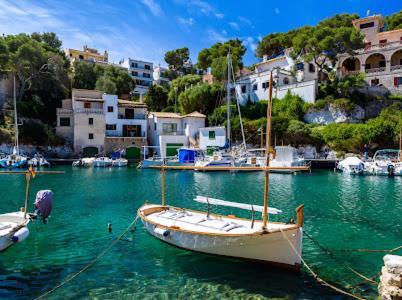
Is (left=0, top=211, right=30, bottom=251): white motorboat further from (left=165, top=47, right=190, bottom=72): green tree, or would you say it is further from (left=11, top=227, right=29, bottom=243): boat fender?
(left=165, top=47, right=190, bottom=72): green tree

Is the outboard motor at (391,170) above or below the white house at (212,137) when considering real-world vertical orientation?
below

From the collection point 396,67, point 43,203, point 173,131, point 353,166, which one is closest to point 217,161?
point 353,166

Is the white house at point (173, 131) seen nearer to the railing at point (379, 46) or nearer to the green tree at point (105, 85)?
the green tree at point (105, 85)

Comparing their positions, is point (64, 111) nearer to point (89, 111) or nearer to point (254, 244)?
point (89, 111)

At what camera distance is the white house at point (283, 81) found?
5866 centimetres

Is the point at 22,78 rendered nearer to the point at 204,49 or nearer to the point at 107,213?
the point at 204,49

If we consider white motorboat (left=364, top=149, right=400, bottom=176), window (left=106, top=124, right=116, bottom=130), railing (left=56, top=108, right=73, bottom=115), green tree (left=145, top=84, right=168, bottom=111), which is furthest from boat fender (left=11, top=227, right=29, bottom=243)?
green tree (left=145, top=84, right=168, bottom=111)

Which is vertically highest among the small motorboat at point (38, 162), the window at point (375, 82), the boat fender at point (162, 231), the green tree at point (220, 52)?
the green tree at point (220, 52)

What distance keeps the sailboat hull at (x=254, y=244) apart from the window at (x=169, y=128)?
163 feet

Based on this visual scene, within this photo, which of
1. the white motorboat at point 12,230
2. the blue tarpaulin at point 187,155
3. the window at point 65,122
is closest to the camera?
the white motorboat at point 12,230

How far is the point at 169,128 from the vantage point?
2485 inches

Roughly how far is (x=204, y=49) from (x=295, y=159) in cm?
3860

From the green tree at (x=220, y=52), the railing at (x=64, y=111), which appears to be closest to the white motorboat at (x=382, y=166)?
the green tree at (x=220, y=52)

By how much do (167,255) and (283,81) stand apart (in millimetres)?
54835
